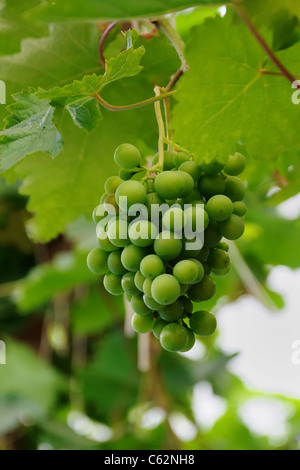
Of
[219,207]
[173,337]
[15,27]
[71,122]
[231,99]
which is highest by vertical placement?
[15,27]

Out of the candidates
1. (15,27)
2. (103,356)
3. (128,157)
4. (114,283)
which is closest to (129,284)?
(114,283)

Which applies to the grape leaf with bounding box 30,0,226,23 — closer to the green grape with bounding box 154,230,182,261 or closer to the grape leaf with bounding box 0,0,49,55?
the green grape with bounding box 154,230,182,261

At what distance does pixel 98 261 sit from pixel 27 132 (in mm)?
148

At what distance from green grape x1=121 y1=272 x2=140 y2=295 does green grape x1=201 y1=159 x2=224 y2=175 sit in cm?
13

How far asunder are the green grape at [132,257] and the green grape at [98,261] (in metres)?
0.05

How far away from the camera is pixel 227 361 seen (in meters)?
1.79

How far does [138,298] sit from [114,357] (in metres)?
1.39

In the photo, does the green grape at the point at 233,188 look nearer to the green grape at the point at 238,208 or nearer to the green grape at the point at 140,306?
the green grape at the point at 238,208

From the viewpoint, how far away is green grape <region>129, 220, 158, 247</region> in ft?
1.58

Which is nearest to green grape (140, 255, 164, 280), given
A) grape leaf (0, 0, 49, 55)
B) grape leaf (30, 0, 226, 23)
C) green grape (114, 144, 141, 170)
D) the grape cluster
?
the grape cluster

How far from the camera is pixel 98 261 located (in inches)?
21.0

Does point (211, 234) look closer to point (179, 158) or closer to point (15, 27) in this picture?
point (179, 158)
